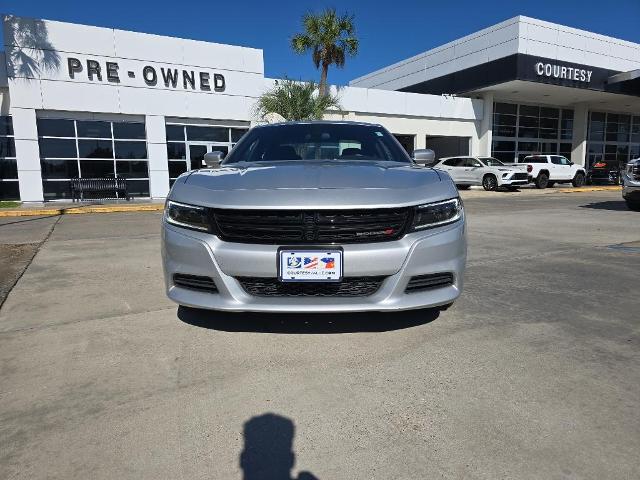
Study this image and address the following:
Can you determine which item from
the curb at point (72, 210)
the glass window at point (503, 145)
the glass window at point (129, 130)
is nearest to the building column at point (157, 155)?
the glass window at point (129, 130)

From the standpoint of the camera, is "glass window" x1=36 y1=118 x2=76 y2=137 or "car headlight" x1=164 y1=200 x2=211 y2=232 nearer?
"car headlight" x1=164 y1=200 x2=211 y2=232

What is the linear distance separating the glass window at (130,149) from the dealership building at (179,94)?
40 mm

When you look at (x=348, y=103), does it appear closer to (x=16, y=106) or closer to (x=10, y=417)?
(x=16, y=106)

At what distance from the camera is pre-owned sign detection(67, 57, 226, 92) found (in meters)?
16.0

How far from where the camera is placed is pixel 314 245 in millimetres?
2574

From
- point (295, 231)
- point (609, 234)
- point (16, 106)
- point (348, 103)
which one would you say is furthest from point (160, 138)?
point (295, 231)

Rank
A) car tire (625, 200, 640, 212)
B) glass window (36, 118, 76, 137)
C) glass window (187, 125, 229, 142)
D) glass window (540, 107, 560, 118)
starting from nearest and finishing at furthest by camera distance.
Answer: car tire (625, 200, 640, 212) → glass window (36, 118, 76, 137) → glass window (187, 125, 229, 142) → glass window (540, 107, 560, 118)

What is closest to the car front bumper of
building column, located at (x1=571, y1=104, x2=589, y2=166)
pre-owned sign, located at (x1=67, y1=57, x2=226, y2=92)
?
pre-owned sign, located at (x1=67, y1=57, x2=226, y2=92)

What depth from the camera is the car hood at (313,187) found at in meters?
2.59

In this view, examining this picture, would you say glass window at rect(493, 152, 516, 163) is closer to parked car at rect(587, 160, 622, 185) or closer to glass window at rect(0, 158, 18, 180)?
parked car at rect(587, 160, 622, 185)

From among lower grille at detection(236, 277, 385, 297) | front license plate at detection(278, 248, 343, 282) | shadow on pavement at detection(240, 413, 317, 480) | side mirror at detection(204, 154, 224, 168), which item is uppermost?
side mirror at detection(204, 154, 224, 168)

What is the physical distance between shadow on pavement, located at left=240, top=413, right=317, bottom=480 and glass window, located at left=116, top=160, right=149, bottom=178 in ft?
57.5

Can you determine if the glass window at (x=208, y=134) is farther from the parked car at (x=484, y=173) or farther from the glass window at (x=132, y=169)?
the parked car at (x=484, y=173)

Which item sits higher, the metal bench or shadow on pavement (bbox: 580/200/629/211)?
the metal bench
